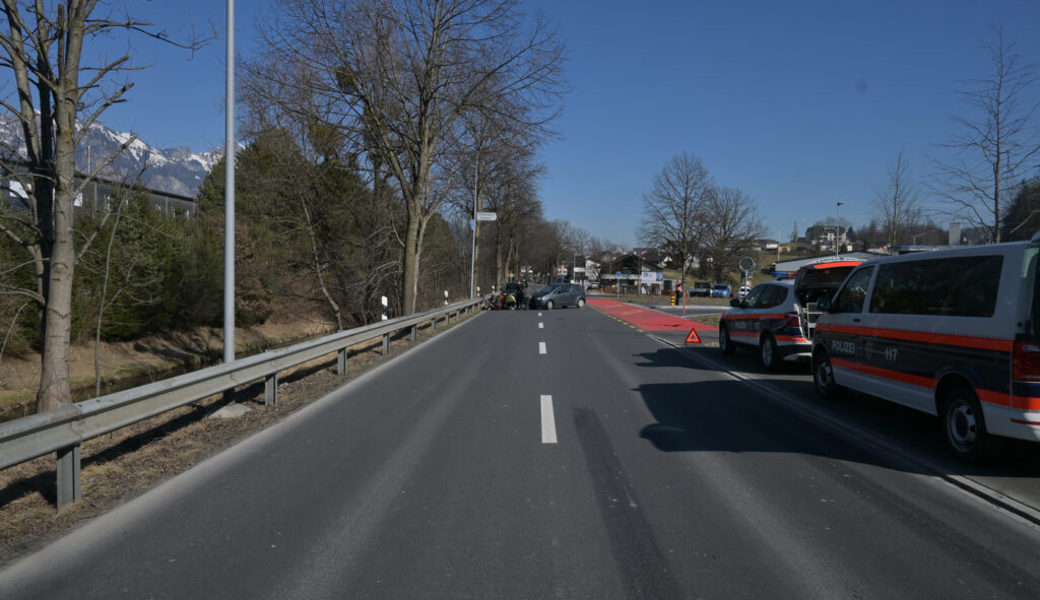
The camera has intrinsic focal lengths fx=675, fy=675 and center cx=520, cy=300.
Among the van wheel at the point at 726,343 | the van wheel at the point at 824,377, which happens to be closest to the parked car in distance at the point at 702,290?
the van wheel at the point at 726,343

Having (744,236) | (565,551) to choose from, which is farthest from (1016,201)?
(744,236)

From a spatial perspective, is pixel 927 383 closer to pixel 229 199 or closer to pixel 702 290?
pixel 229 199

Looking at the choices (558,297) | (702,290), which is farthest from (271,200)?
(702,290)

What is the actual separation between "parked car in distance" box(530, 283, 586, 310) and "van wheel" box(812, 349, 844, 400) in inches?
1119

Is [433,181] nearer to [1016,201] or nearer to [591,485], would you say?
[1016,201]

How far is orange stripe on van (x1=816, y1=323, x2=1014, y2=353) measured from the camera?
5.77m

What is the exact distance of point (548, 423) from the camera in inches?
310

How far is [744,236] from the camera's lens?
67.8 m

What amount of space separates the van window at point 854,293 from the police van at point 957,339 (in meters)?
0.02

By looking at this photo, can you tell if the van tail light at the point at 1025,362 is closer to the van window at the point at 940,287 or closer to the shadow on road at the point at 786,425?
the van window at the point at 940,287

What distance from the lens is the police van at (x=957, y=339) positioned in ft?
18.3

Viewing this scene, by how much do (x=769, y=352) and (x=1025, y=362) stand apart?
7327mm

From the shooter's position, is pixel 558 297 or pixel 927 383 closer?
pixel 927 383

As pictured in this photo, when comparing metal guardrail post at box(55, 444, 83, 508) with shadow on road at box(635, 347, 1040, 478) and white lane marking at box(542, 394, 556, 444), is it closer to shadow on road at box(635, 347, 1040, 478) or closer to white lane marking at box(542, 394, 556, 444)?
white lane marking at box(542, 394, 556, 444)
